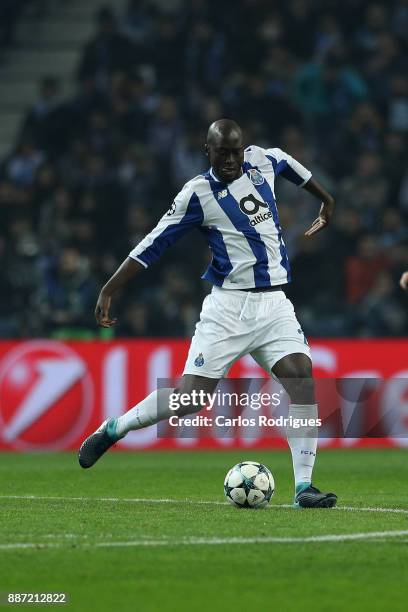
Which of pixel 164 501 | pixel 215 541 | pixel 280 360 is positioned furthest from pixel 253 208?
pixel 215 541

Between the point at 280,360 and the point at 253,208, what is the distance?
0.96m

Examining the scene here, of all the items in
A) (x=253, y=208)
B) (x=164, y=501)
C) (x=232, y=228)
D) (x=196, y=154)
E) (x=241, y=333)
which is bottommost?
(x=164, y=501)

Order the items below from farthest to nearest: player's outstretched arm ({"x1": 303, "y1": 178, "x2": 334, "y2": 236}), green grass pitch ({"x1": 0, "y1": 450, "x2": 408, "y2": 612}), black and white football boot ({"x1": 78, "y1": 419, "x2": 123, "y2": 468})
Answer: player's outstretched arm ({"x1": 303, "y1": 178, "x2": 334, "y2": 236}) → black and white football boot ({"x1": 78, "y1": 419, "x2": 123, "y2": 468}) → green grass pitch ({"x1": 0, "y1": 450, "x2": 408, "y2": 612})

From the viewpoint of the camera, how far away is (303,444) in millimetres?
8312

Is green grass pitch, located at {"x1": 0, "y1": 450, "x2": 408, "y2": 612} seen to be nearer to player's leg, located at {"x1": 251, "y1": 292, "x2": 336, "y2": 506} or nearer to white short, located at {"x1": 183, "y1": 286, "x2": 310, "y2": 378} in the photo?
player's leg, located at {"x1": 251, "y1": 292, "x2": 336, "y2": 506}

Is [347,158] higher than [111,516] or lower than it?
higher

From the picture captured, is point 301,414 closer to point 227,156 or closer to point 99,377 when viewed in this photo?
point 227,156

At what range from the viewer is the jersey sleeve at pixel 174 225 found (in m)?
8.51

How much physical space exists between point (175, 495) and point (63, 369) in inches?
218

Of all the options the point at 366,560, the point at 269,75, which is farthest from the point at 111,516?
the point at 269,75

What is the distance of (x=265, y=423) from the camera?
47.9ft

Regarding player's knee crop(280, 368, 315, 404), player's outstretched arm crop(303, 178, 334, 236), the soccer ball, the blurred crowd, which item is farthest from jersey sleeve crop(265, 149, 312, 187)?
the blurred crowd

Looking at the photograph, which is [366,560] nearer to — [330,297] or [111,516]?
[111,516]

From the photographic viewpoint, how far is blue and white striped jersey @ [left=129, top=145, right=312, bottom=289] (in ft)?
27.9
